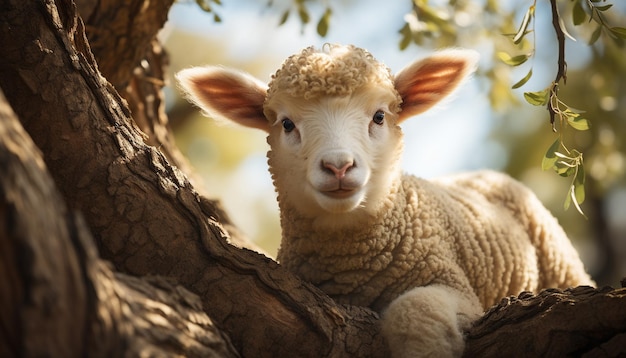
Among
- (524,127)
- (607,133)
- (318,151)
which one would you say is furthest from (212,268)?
(524,127)

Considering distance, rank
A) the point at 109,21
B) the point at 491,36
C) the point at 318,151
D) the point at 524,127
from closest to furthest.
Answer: the point at 318,151
the point at 109,21
the point at 491,36
the point at 524,127

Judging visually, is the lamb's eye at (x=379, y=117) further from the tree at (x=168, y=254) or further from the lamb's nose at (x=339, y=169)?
the tree at (x=168, y=254)

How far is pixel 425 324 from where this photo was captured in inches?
102

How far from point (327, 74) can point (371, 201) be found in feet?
1.99

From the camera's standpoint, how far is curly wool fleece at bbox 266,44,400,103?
116 inches

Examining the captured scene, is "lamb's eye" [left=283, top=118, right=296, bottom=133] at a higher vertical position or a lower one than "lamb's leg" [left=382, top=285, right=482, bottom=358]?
higher

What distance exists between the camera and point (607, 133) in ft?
18.1

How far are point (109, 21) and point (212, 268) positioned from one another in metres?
1.93

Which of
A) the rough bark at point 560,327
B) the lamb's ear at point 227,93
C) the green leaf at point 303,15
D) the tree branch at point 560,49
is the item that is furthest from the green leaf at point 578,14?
the green leaf at point 303,15

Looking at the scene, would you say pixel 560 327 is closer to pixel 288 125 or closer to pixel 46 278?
pixel 288 125

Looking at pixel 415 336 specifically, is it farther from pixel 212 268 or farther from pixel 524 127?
pixel 524 127

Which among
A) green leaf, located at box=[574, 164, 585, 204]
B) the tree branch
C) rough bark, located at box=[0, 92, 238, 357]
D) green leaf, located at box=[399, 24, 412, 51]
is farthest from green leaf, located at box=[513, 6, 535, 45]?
rough bark, located at box=[0, 92, 238, 357]

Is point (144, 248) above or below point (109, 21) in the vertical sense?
below

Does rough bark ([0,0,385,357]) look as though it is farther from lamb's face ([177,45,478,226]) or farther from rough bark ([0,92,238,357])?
rough bark ([0,92,238,357])
